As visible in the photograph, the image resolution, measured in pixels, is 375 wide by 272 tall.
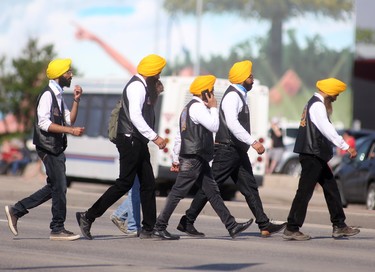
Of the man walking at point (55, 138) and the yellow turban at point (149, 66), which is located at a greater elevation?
the yellow turban at point (149, 66)

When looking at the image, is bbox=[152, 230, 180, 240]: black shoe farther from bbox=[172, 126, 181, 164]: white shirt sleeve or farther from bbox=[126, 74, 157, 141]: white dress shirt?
bbox=[126, 74, 157, 141]: white dress shirt

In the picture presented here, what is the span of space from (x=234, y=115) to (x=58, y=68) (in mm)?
1997

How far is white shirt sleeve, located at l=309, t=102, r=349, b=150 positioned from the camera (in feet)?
51.9

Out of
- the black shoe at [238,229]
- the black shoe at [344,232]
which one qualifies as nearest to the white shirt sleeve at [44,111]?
the black shoe at [238,229]

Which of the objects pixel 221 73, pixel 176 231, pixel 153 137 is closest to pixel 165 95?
pixel 176 231

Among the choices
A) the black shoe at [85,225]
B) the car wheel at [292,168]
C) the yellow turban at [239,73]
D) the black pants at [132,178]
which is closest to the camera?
the black pants at [132,178]

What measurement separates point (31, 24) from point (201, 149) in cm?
6793

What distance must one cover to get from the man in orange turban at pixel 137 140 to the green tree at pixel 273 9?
61.9 meters

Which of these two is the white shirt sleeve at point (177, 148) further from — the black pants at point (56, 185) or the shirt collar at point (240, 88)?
the black pants at point (56, 185)

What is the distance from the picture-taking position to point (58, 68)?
50.2 feet

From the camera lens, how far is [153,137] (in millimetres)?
15000

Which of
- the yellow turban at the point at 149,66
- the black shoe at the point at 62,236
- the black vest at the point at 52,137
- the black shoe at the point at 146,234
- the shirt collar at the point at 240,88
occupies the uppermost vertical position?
the yellow turban at the point at 149,66

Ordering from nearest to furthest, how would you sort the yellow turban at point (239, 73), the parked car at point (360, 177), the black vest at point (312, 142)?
1. the black vest at point (312, 142)
2. the yellow turban at point (239, 73)
3. the parked car at point (360, 177)

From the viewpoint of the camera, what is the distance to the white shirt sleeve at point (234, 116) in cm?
1595
